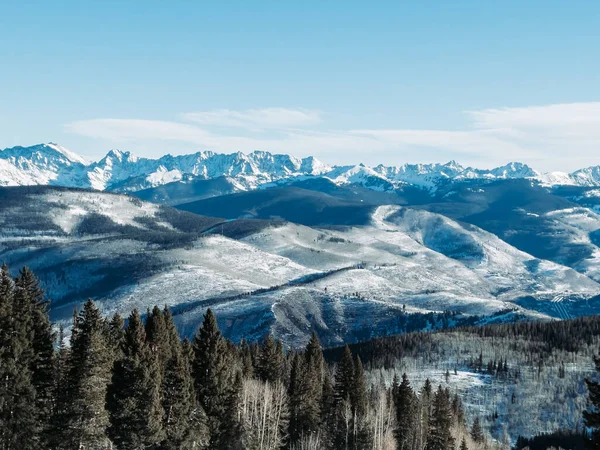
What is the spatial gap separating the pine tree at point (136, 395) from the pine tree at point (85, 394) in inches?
50.9

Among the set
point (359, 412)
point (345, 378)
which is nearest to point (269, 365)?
point (345, 378)

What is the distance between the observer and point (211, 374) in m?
70.0

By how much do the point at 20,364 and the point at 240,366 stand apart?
48738 millimetres

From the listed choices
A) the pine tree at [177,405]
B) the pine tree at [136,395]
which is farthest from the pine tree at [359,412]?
the pine tree at [136,395]

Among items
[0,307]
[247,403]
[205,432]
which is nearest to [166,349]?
[205,432]

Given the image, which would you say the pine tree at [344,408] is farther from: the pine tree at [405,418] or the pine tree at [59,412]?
the pine tree at [59,412]

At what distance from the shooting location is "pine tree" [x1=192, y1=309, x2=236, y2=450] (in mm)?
69562

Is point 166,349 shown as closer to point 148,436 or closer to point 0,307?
point 148,436

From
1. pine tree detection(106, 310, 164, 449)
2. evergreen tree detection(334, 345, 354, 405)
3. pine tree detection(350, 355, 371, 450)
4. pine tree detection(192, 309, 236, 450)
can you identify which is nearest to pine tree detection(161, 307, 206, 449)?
pine tree detection(106, 310, 164, 449)

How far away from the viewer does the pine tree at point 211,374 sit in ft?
228

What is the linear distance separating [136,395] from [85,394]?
13.5 feet

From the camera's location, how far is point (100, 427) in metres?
56.7

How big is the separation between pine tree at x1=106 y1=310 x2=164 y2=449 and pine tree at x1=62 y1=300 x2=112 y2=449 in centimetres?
129

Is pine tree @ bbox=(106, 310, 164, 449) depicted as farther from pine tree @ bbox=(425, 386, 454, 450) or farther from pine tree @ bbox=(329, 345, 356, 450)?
pine tree @ bbox=(425, 386, 454, 450)
